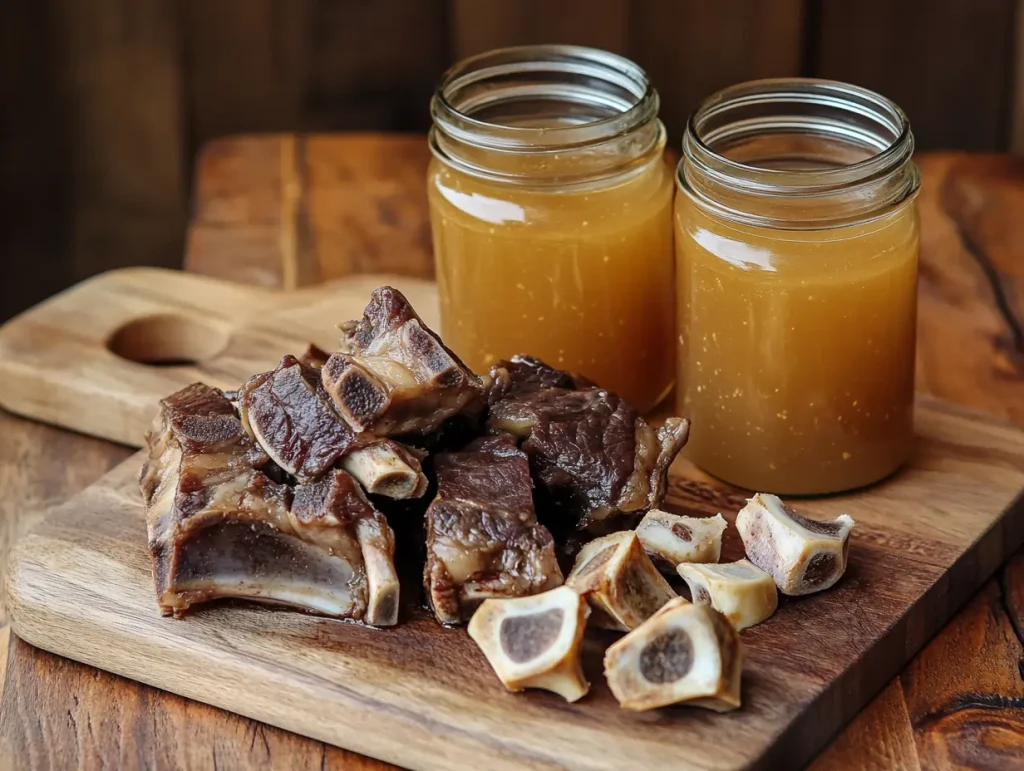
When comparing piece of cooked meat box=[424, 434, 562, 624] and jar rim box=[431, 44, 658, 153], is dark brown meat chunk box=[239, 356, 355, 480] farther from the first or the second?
jar rim box=[431, 44, 658, 153]

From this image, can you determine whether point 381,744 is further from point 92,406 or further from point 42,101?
point 42,101

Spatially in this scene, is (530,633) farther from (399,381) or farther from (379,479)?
(399,381)

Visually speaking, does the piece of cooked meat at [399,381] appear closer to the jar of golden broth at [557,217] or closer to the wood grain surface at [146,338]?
the jar of golden broth at [557,217]

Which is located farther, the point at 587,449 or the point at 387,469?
the point at 587,449

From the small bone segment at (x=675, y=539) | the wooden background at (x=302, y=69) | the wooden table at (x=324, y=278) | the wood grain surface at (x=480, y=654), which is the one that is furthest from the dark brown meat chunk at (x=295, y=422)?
the wooden background at (x=302, y=69)

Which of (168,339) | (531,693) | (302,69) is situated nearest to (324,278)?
(168,339)
